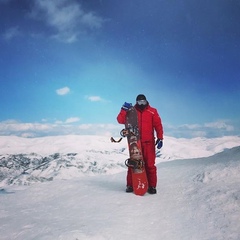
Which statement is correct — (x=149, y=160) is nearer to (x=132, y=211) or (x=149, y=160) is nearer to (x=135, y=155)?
(x=135, y=155)

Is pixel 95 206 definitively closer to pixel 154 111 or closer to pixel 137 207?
pixel 137 207

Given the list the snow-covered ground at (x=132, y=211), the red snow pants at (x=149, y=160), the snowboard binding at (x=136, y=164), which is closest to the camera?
the snow-covered ground at (x=132, y=211)

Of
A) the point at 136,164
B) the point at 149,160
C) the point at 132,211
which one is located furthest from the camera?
the point at 149,160

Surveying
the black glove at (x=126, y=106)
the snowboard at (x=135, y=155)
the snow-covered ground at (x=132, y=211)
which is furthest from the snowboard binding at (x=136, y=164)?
the black glove at (x=126, y=106)

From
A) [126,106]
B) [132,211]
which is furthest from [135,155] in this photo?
[132,211]

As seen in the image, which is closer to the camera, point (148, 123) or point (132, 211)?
point (132, 211)

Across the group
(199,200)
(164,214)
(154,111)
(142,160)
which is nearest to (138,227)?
(164,214)

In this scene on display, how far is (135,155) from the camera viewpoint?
27.5 ft

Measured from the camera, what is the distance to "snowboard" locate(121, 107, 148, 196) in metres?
8.32

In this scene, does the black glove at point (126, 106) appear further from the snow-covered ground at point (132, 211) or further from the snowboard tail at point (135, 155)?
the snow-covered ground at point (132, 211)

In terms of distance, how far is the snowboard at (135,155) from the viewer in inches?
328

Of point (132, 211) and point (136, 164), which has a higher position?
point (136, 164)

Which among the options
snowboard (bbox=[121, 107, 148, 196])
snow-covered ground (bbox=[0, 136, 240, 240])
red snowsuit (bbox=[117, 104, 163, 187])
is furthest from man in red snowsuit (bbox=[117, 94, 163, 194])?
snow-covered ground (bbox=[0, 136, 240, 240])

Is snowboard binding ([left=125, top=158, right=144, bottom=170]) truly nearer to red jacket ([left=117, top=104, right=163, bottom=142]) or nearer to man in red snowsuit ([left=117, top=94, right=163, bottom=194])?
man in red snowsuit ([left=117, top=94, right=163, bottom=194])
